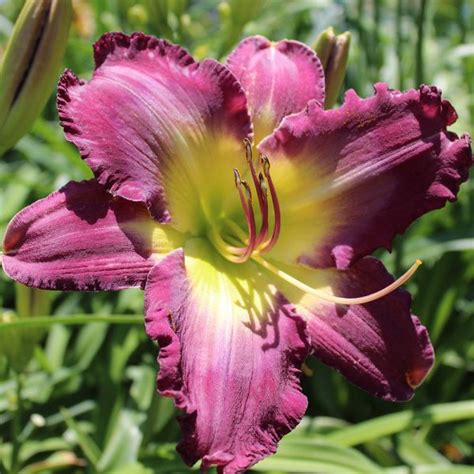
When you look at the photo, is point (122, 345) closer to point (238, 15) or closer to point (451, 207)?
point (238, 15)

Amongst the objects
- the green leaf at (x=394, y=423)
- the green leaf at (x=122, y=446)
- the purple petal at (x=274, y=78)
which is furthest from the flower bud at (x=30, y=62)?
the green leaf at (x=394, y=423)

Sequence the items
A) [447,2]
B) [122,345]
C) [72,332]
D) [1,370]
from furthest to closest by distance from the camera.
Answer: [447,2] → [72,332] → [122,345] → [1,370]

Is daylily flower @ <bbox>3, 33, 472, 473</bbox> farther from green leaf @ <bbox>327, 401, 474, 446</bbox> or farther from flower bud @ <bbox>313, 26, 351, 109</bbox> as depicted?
green leaf @ <bbox>327, 401, 474, 446</bbox>

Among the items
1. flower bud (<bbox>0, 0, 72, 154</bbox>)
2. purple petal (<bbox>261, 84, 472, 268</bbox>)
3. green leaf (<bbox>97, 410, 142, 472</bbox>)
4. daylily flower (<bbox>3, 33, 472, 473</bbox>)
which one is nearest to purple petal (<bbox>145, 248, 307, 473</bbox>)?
daylily flower (<bbox>3, 33, 472, 473</bbox>)

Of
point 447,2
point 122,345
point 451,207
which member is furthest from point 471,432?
point 447,2

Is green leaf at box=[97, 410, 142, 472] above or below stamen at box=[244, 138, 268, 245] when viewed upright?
below

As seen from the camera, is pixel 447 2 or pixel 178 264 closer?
pixel 178 264

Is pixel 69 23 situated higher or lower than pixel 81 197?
higher
